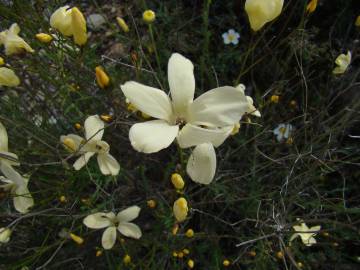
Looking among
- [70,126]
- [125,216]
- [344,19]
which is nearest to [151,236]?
[125,216]

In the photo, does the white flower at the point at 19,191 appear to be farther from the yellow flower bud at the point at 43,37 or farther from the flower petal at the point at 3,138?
the yellow flower bud at the point at 43,37

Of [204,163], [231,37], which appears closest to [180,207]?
[204,163]

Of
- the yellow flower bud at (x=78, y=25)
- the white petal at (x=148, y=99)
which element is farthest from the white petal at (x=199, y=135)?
the yellow flower bud at (x=78, y=25)

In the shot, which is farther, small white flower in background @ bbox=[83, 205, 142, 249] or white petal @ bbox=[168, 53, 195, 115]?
small white flower in background @ bbox=[83, 205, 142, 249]

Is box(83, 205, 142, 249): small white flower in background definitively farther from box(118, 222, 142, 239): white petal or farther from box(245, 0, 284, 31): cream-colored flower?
box(245, 0, 284, 31): cream-colored flower

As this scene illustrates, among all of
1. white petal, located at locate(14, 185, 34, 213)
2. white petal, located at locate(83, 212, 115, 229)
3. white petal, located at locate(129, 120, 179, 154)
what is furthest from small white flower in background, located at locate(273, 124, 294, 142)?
white petal, located at locate(14, 185, 34, 213)

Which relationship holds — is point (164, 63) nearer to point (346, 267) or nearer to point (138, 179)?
point (138, 179)
